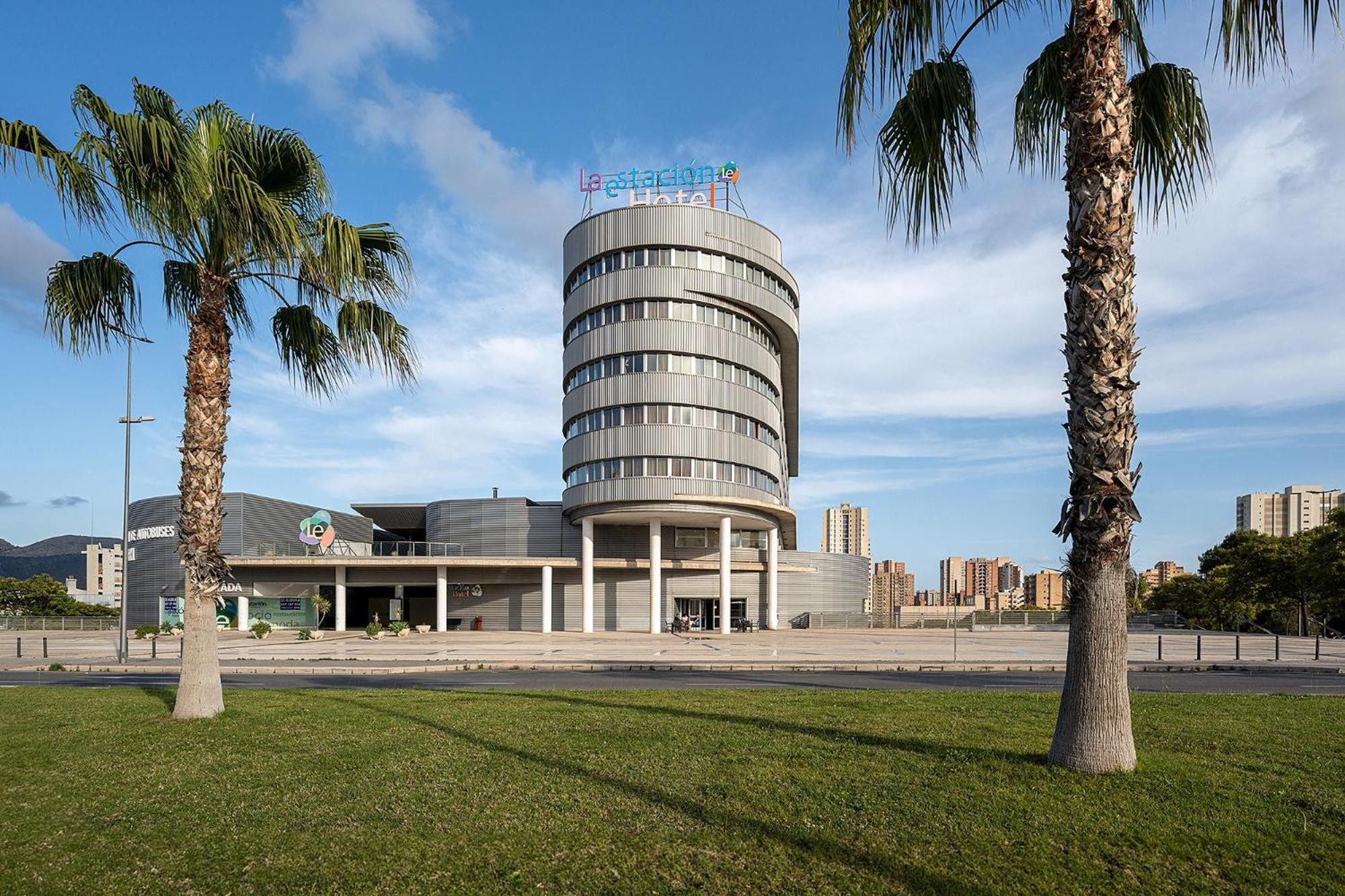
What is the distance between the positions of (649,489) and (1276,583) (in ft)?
134

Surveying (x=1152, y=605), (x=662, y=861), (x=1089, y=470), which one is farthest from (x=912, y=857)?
(x=1152, y=605)

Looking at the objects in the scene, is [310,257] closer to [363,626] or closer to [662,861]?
[662,861]

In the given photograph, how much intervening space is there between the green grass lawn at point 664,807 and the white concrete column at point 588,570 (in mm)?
41913

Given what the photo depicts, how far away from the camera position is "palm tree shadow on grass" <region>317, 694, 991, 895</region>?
5.37 meters

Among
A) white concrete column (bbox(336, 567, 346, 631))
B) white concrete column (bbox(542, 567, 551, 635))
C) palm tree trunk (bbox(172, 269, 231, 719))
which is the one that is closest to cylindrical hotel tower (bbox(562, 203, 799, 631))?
white concrete column (bbox(542, 567, 551, 635))

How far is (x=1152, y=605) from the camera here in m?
80.2

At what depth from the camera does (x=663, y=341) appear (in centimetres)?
5131

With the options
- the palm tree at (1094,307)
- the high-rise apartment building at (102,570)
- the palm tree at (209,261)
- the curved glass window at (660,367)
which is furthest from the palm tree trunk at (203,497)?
the high-rise apartment building at (102,570)

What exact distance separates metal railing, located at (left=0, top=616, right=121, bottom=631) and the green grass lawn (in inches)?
2311

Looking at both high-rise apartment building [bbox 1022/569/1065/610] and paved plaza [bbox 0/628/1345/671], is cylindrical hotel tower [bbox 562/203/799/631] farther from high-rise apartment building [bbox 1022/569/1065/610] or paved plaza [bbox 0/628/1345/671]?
high-rise apartment building [bbox 1022/569/1065/610]

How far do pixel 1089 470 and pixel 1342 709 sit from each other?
922 centimetres

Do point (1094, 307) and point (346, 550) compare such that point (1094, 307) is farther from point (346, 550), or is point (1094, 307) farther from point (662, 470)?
point (346, 550)

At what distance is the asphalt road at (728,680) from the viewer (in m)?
19.2

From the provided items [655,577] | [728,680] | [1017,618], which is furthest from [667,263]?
[1017,618]
